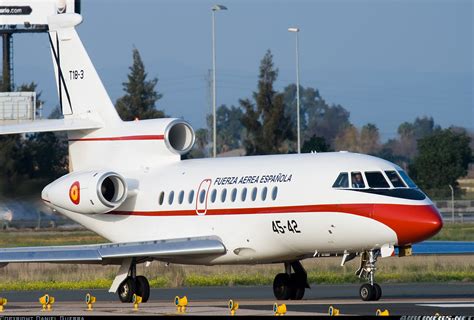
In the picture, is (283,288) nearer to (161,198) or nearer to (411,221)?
(161,198)

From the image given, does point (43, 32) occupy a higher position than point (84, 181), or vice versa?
point (43, 32)

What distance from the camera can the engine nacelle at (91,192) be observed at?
2973 centimetres

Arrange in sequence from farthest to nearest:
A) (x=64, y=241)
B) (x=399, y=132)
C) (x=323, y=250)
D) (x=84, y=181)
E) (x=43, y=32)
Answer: (x=399, y=132), (x=43, y=32), (x=64, y=241), (x=84, y=181), (x=323, y=250)

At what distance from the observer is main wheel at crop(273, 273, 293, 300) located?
2853cm

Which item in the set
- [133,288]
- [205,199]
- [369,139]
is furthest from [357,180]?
[369,139]

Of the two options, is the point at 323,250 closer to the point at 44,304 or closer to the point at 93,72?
the point at 44,304

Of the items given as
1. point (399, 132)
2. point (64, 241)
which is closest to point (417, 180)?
point (64, 241)

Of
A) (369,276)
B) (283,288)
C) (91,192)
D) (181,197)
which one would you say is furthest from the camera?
(91,192)

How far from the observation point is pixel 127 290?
28.3m

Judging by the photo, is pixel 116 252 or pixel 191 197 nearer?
pixel 116 252

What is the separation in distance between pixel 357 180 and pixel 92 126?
8.38 meters

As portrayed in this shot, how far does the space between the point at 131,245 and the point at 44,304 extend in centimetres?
473

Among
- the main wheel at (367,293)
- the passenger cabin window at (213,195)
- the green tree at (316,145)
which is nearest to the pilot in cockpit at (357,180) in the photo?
the main wheel at (367,293)

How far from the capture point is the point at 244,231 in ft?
90.7
